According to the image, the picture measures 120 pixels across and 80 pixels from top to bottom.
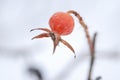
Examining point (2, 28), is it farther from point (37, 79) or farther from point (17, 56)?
point (37, 79)

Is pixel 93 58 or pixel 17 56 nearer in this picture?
pixel 93 58

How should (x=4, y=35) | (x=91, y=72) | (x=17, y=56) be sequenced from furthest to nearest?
(x=4, y=35) < (x=17, y=56) < (x=91, y=72)

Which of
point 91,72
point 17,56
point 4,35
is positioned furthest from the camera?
point 4,35

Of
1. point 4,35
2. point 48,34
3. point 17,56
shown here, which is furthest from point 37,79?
point 4,35

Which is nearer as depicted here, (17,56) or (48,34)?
(48,34)

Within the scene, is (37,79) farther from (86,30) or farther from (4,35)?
(4,35)

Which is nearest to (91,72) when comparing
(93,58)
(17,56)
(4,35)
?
(93,58)
